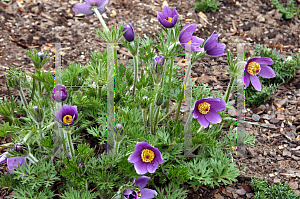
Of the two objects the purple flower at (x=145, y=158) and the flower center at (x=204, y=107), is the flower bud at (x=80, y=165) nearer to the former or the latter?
the purple flower at (x=145, y=158)

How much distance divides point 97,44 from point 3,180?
240 centimetres

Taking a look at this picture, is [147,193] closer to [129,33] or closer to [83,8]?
[129,33]

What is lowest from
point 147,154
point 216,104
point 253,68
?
point 147,154

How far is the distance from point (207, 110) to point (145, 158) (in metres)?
0.57

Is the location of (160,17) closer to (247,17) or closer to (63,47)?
(63,47)

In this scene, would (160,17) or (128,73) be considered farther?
(128,73)

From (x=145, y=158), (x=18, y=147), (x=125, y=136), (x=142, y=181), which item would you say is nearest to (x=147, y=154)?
(x=145, y=158)

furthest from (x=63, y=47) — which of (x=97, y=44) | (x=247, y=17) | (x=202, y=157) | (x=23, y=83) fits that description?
(x=247, y=17)

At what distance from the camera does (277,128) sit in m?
3.26

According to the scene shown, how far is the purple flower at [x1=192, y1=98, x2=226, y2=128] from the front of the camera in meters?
2.16

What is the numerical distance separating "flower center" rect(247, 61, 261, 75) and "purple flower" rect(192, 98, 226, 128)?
283 mm

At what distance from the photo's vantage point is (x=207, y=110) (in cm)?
218

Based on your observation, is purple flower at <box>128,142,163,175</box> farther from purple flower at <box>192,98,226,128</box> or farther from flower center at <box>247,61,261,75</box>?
flower center at <box>247,61,261,75</box>

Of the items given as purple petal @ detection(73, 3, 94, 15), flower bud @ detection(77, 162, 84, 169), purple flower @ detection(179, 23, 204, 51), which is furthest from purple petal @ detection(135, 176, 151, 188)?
purple petal @ detection(73, 3, 94, 15)
